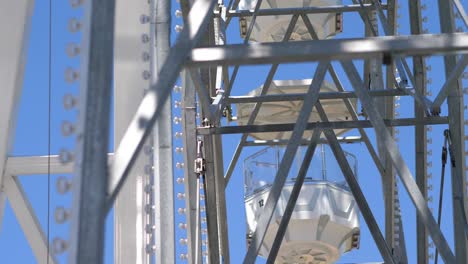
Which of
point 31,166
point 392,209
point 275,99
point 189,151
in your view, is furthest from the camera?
point 392,209

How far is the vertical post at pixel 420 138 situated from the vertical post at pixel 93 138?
23.9 feet

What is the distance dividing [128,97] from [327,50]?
18.8 feet

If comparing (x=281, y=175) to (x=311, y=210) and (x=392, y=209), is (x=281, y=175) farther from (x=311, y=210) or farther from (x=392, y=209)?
(x=311, y=210)

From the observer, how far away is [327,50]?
28.3ft

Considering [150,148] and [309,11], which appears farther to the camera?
[309,11]

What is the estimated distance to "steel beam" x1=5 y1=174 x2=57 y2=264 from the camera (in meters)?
15.1

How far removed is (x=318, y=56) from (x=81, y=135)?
2047 millimetres

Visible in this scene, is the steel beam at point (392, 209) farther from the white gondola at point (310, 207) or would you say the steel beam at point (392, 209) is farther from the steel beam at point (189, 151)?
the white gondola at point (310, 207)

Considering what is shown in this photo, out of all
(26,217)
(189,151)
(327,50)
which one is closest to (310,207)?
(189,151)

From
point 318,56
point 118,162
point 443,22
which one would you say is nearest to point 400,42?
point 318,56

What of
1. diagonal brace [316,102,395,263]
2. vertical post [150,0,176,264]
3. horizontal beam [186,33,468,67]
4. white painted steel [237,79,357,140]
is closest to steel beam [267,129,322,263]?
diagonal brace [316,102,395,263]

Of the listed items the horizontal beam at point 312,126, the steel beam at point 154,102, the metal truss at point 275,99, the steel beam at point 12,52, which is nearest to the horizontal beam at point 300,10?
the metal truss at point 275,99

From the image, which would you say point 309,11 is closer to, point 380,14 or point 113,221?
point 380,14

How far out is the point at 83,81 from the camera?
741 cm
